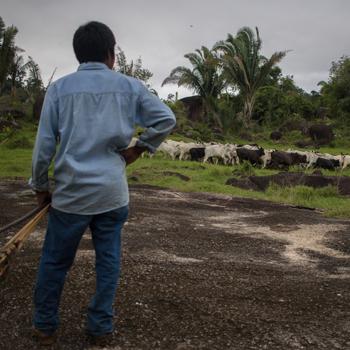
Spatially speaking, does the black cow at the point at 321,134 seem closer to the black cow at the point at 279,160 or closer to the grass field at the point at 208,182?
the black cow at the point at 279,160

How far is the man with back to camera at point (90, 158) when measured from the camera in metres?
2.80

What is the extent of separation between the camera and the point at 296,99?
3438 centimetres

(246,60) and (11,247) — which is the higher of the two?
(246,60)

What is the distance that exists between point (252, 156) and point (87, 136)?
1669 cm

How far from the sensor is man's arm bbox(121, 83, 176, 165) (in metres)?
2.91

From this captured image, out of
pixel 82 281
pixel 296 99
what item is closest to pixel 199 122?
pixel 296 99

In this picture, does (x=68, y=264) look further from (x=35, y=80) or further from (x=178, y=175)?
(x=35, y=80)

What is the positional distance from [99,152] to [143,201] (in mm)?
6336

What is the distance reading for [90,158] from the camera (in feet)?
9.25

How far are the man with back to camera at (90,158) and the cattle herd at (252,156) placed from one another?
627 inches

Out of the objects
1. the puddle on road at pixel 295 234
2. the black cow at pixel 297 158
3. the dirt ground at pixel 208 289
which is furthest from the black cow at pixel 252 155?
the dirt ground at pixel 208 289

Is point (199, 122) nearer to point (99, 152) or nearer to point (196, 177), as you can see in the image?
point (196, 177)

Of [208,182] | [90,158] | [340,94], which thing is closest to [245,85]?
[340,94]

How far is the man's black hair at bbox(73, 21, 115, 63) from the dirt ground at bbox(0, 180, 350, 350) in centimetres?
155
